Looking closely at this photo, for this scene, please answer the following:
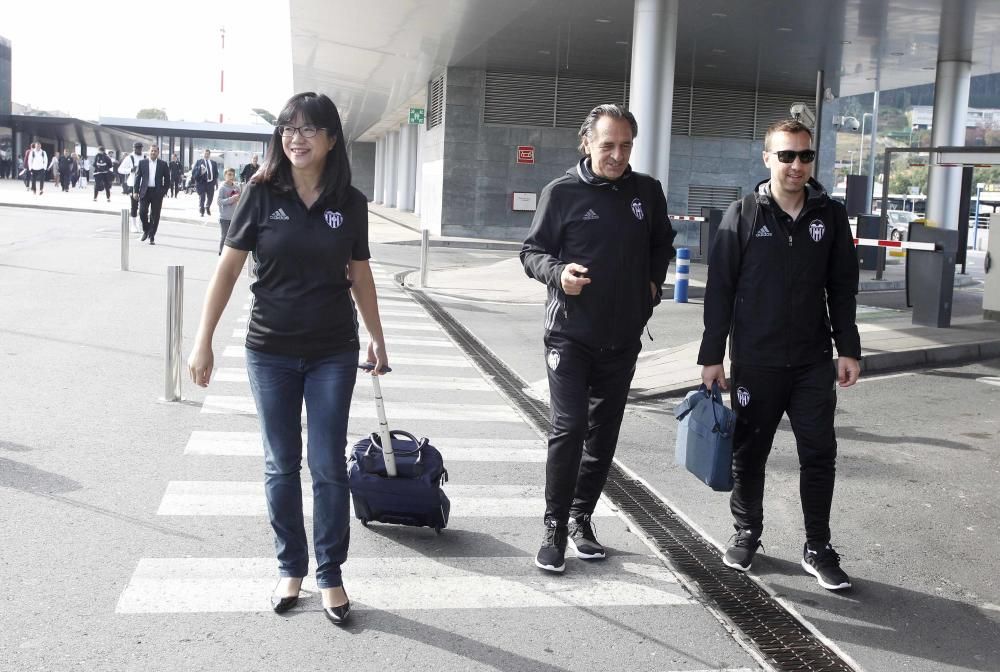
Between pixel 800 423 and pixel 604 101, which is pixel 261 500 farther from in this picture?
pixel 604 101

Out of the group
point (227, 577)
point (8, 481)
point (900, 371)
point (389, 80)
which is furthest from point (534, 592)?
point (389, 80)

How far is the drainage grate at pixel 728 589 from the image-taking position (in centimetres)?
421

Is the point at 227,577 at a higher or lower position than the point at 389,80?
lower

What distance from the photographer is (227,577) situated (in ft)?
16.0

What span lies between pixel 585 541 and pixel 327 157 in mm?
2193

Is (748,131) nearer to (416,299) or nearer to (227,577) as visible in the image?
(416,299)

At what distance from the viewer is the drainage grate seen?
4207mm

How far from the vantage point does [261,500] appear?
6.11 meters

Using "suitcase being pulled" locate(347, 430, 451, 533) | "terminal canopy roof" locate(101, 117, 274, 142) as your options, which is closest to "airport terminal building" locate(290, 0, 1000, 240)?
"suitcase being pulled" locate(347, 430, 451, 533)

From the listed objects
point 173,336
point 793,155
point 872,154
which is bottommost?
point 173,336

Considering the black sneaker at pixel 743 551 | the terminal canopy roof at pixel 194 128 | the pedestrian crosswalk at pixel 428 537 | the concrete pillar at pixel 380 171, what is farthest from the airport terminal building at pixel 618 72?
the terminal canopy roof at pixel 194 128

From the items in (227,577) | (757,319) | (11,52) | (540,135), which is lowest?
(227,577)

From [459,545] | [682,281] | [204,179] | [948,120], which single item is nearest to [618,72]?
[948,120]

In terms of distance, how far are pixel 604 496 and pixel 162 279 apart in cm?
1265
